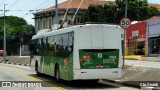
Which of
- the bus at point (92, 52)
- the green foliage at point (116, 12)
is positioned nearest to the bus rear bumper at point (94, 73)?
the bus at point (92, 52)

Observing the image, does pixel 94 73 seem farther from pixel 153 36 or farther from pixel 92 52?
pixel 153 36

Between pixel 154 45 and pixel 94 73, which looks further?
pixel 154 45

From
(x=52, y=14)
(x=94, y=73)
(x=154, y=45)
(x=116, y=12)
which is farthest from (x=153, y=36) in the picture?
(x=52, y=14)

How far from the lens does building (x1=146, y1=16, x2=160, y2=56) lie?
51.8m

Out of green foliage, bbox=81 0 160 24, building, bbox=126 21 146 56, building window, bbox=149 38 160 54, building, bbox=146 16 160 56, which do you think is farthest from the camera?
green foliage, bbox=81 0 160 24

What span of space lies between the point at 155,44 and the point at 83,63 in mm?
36345

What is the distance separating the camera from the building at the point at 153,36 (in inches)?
2040

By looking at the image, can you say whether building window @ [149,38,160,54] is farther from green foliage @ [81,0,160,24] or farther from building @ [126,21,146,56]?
green foliage @ [81,0,160,24]

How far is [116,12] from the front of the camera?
244 ft

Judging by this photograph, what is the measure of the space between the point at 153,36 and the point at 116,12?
72.2ft

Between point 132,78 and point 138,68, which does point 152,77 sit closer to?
point 132,78

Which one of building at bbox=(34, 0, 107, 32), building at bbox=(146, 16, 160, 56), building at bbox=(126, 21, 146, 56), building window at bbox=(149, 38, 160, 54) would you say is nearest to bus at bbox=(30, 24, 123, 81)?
building at bbox=(146, 16, 160, 56)

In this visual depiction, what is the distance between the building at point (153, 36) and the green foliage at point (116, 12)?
1882 centimetres

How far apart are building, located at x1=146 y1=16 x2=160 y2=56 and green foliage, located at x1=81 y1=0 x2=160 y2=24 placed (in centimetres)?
1882
